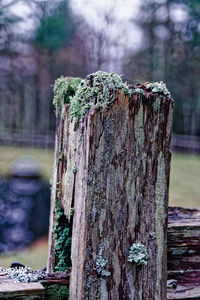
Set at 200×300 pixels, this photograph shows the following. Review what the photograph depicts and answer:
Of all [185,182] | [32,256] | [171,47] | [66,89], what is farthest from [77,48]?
[66,89]

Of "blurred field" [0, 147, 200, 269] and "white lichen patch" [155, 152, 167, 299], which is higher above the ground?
"white lichen patch" [155, 152, 167, 299]

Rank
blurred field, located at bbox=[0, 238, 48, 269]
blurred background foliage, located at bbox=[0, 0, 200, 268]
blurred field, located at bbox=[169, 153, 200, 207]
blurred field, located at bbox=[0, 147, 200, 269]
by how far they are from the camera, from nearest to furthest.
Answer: blurred field, located at bbox=[0, 238, 48, 269]
blurred field, located at bbox=[0, 147, 200, 269]
blurred field, located at bbox=[169, 153, 200, 207]
blurred background foliage, located at bbox=[0, 0, 200, 268]

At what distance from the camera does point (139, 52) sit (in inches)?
379

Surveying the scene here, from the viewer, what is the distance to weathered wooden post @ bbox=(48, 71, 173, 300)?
0.80 meters

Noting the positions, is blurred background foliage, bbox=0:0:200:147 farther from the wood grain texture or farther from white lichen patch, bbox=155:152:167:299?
white lichen patch, bbox=155:152:167:299

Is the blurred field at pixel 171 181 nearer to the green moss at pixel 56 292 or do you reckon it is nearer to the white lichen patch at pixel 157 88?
the green moss at pixel 56 292

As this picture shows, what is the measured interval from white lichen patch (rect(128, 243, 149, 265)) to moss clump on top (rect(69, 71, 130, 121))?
1.19ft

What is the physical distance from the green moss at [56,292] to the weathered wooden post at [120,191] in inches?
1.2

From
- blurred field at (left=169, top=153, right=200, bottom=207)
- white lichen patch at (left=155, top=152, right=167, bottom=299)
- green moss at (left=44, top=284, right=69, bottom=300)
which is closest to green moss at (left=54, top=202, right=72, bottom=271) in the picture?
green moss at (left=44, top=284, right=69, bottom=300)

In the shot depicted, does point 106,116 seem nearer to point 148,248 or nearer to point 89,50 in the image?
point 148,248

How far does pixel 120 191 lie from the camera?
2.69 feet

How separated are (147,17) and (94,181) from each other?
10298 millimetres

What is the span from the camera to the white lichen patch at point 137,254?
814 mm

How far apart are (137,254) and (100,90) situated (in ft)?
1.38
